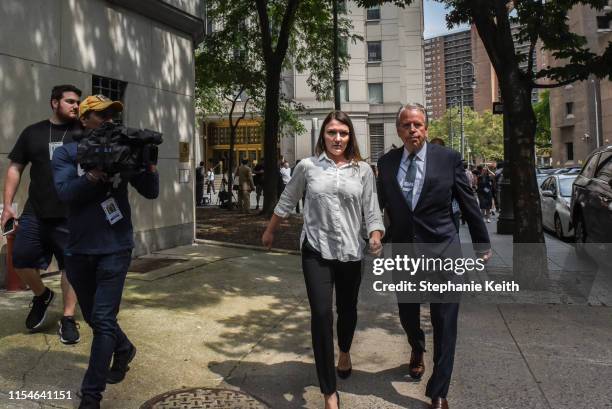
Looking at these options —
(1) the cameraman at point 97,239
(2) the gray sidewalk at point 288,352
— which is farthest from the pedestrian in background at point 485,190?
(1) the cameraman at point 97,239

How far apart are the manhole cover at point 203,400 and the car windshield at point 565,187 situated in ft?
35.4

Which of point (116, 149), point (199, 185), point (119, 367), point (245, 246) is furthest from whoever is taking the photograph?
point (199, 185)

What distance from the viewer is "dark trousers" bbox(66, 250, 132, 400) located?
328cm

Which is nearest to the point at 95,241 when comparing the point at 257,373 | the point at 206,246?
the point at 257,373

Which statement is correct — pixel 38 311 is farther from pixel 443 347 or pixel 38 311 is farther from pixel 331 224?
pixel 443 347

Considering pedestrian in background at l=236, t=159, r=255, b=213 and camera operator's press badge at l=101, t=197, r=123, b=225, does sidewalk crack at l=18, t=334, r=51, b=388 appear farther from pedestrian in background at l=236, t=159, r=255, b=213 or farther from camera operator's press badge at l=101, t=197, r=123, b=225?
→ pedestrian in background at l=236, t=159, r=255, b=213

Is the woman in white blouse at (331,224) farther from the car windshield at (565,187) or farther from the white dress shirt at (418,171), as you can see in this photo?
the car windshield at (565,187)

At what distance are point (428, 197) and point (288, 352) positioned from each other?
193cm

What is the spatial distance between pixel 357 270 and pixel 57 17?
565 cm

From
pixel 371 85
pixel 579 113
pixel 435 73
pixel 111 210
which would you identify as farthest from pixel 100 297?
pixel 435 73

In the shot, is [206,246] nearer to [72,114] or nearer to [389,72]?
[72,114]

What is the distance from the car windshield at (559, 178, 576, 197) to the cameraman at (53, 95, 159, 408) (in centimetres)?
1129

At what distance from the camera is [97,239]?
131 inches

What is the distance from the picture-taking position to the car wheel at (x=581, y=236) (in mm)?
8705
